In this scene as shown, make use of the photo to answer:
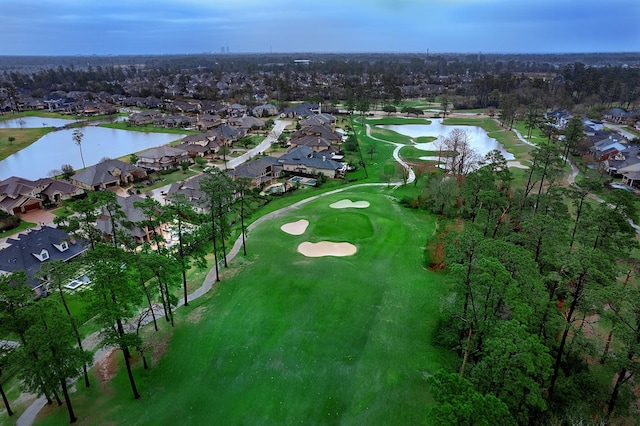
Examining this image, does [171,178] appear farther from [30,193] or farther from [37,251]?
[37,251]

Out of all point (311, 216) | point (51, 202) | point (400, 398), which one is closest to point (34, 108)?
point (51, 202)

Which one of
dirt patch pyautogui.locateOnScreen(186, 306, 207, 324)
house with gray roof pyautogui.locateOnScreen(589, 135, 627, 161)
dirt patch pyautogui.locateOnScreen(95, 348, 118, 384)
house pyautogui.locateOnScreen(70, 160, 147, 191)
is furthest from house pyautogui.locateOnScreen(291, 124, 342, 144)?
dirt patch pyautogui.locateOnScreen(95, 348, 118, 384)

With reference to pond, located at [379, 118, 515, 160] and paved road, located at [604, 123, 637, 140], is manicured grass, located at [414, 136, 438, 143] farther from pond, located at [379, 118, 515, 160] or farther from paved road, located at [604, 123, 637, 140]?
paved road, located at [604, 123, 637, 140]

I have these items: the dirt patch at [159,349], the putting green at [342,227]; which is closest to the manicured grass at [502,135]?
the putting green at [342,227]

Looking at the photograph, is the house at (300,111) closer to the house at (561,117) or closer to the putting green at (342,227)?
the house at (561,117)

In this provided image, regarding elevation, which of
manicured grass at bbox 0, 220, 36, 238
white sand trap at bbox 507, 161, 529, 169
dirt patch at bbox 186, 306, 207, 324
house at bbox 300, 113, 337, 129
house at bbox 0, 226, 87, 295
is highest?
house at bbox 300, 113, 337, 129
